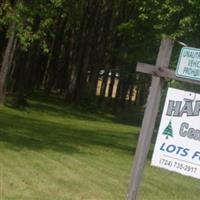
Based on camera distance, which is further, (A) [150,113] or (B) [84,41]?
(B) [84,41]

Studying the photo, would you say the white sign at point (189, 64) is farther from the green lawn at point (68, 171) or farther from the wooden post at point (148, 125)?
the green lawn at point (68, 171)

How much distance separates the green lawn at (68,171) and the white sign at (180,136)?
370 cm

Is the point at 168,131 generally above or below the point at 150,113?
below

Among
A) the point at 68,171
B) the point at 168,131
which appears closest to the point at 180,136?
the point at 168,131

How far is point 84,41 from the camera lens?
1993 inches

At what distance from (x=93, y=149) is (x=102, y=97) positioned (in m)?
31.8

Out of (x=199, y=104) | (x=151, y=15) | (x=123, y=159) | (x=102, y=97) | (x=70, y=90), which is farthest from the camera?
(x=102, y=97)

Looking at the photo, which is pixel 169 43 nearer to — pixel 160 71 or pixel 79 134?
pixel 160 71

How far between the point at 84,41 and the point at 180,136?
139 ft

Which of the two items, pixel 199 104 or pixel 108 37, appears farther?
pixel 108 37

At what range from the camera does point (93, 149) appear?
2161 cm

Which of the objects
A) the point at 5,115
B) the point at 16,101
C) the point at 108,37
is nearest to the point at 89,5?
the point at 108,37

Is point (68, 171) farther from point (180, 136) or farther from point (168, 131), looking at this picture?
point (180, 136)

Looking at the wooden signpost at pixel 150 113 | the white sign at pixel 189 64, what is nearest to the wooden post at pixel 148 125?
the wooden signpost at pixel 150 113
